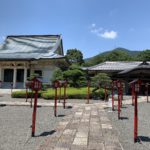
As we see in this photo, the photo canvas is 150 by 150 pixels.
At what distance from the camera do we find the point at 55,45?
30.1m

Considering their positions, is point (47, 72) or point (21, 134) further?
point (47, 72)

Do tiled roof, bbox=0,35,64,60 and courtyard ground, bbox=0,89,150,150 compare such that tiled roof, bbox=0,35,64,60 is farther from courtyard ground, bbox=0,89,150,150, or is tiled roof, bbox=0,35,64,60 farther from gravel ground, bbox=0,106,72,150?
courtyard ground, bbox=0,89,150,150

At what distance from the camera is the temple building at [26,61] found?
2586 cm

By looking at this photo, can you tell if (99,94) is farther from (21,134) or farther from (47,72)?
(47,72)

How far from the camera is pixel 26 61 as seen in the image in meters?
25.8

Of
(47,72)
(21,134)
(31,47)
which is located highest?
(31,47)

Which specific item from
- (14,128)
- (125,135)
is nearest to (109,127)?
(125,135)

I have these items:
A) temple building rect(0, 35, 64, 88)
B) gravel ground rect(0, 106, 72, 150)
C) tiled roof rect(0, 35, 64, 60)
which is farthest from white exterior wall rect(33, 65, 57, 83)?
gravel ground rect(0, 106, 72, 150)

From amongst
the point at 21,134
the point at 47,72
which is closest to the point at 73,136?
the point at 21,134

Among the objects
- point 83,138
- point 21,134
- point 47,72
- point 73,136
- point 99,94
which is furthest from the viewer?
point 47,72

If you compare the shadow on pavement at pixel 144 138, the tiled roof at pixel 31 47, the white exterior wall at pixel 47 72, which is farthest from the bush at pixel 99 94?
the tiled roof at pixel 31 47

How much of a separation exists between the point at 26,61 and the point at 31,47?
16.7ft

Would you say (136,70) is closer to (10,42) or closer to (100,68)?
(100,68)

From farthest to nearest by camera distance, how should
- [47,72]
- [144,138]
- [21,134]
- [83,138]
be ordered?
[47,72]
[21,134]
[144,138]
[83,138]
